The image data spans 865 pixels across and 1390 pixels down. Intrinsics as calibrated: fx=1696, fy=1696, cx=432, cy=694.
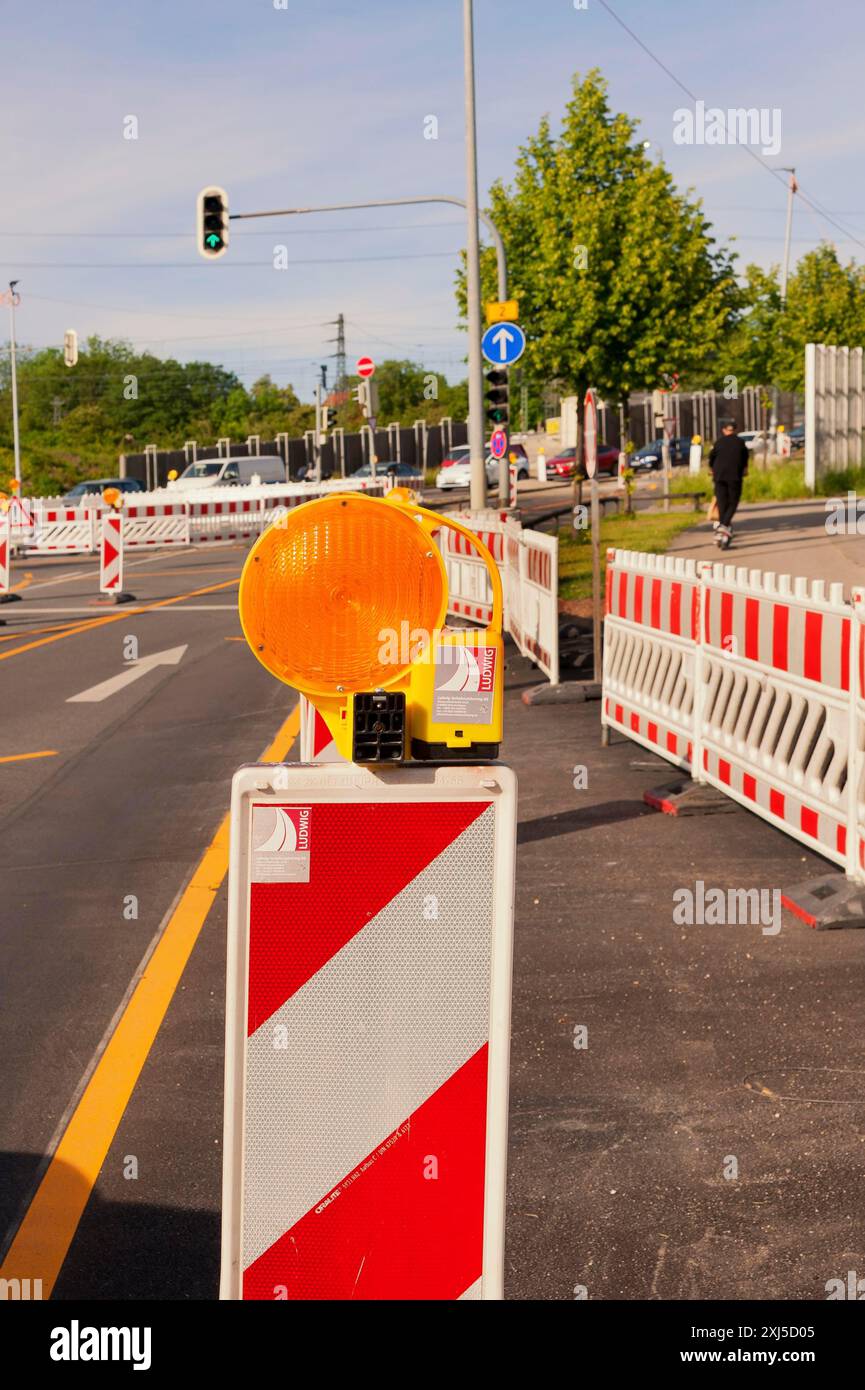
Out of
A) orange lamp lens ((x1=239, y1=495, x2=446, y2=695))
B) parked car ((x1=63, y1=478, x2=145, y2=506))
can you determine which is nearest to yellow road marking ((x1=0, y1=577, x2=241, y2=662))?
orange lamp lens ((x1=239, y1=495, x2=446, y2=695))

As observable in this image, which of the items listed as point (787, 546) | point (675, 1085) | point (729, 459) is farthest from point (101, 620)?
point (675, 1085)

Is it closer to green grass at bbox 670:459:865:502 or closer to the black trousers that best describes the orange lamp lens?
the black trousers

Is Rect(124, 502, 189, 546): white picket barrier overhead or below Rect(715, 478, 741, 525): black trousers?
below

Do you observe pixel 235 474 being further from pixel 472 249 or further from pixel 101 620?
pixel 101 620

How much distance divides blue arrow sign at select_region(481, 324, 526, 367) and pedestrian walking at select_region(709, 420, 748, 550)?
12.1ft

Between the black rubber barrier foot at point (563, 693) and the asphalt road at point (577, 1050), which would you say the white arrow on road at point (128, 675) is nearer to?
the black rubber barrier foot at point (563, 693)

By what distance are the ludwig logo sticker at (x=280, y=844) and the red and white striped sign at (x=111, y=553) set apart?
66.9ft

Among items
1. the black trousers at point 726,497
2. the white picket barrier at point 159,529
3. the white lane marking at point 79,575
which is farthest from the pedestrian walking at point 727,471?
the white picket barrier at point 159,529

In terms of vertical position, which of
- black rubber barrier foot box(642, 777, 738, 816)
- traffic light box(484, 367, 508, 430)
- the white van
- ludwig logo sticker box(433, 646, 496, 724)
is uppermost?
traffic light box(484, 367, 508, 430)

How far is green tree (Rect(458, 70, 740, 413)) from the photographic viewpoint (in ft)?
127

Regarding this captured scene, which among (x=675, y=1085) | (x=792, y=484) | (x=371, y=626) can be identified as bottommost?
(x=675, y=1085)

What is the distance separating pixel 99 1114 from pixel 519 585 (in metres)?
11.5

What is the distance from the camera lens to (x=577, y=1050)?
5176 mm
